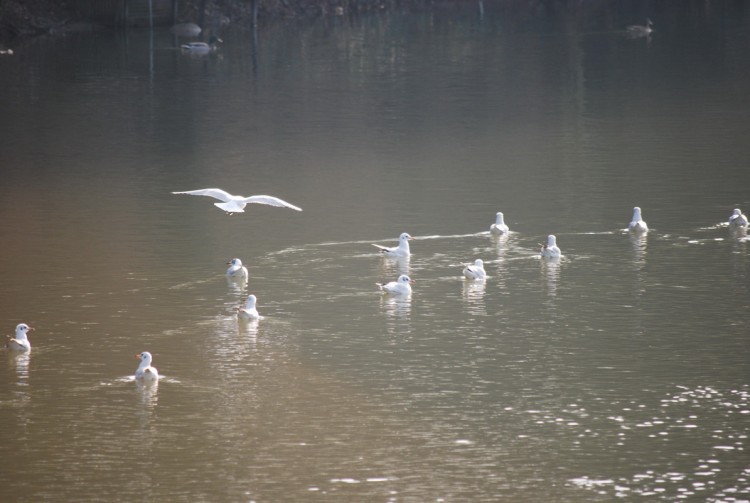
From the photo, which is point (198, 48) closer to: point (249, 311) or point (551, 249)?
point (551, 249)

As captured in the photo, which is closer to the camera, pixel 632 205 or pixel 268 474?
pixel 268 474

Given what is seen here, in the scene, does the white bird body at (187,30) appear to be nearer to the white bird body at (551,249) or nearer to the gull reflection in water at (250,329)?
the white bird body at (551,249)

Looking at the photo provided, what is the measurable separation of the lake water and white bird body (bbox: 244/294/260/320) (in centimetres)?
18

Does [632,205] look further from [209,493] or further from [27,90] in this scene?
[27,90]

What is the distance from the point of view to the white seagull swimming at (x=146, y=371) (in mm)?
18531

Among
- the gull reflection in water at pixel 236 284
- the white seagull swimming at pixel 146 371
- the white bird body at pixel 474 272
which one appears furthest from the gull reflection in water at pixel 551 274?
the white seagull swimming at pixel 146 371

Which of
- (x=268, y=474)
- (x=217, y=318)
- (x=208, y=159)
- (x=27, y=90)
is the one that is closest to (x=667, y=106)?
(x=208, y=159)

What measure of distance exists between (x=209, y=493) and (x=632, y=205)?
17849 millimetres

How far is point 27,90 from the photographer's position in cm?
5266

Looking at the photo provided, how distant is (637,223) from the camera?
27.8 m

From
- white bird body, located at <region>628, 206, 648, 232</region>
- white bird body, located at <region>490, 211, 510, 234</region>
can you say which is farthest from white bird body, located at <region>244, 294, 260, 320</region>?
white bird body, located at <region>628, 206, 648, 232</region>

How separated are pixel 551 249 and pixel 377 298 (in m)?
3.94

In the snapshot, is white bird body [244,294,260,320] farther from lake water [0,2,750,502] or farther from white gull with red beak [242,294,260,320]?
lake water [0,2,750,502]

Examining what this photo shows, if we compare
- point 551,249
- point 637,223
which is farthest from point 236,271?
point 637,223
